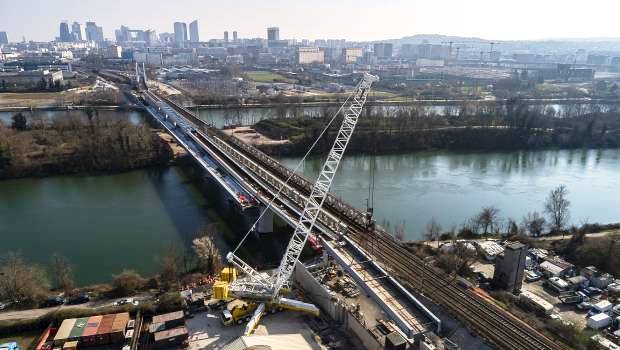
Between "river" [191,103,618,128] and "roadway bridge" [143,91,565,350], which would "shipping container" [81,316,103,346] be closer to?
"roadway bridge" [143,91,565,350]

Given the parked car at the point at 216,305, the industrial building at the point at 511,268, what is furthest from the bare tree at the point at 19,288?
the industrial building at the point at 511,268

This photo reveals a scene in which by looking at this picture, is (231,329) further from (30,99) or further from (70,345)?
(30,99)

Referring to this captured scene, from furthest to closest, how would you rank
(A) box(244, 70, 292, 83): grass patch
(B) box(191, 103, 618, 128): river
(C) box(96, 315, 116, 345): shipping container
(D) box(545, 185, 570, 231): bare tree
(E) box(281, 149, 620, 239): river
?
(A) box(244, 70, 292, 83): grass patch
(B) box(191, 103, 618, 128): river
(E) box(281, 149, 620, 239): river
(D) box(545, 185, 570, 231): bare tree
(C) box(96, 315, 116, 345): shipping container

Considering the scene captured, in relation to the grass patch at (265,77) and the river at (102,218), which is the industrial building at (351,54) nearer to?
the grass patch at (265,77)

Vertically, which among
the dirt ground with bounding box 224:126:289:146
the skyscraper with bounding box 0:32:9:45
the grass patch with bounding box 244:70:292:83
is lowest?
the dirt ground with bounding box 224:126:289:146

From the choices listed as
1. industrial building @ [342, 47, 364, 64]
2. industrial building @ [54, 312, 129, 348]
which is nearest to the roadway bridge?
industrial building @ [54, 312, 129, 348]

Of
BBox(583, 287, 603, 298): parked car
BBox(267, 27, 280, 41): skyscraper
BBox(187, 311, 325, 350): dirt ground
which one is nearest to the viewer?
BBox(187, 311, 325, 350): dirt ground

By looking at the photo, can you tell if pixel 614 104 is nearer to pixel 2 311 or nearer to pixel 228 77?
pixel 228 77

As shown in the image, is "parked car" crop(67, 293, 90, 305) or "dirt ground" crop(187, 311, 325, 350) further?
"parked car" crop(67, 293, 90, 305)
